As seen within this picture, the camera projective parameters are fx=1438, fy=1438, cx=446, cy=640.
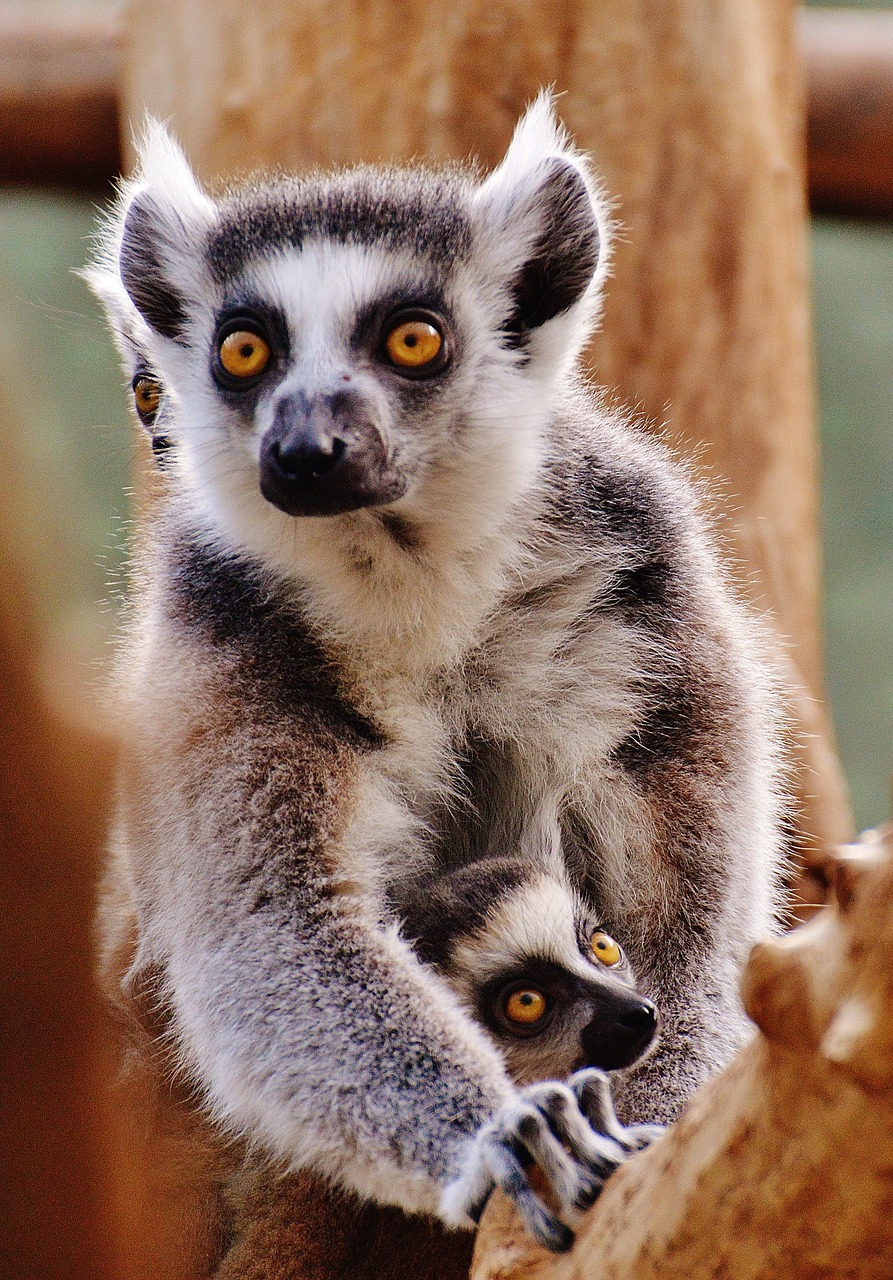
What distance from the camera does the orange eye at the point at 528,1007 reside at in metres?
2.11

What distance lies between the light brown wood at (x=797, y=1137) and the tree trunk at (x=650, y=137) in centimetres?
215

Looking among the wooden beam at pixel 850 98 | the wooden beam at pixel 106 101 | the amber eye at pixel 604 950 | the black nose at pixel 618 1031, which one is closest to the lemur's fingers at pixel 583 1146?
the black nose at pixel 618 1031

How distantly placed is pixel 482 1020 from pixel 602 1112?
490mm

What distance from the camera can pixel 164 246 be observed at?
99.1 inches

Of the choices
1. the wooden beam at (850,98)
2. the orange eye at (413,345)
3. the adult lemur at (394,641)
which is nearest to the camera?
the adult lemur at (394,641)

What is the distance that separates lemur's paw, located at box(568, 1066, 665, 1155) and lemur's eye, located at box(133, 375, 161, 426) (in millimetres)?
1628

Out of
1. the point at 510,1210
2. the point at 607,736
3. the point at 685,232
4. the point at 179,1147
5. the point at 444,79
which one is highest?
the point at 444,79

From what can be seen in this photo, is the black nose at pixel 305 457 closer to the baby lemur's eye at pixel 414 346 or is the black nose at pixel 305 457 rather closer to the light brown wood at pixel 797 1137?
the baby lemur's eye at pixel 414 346

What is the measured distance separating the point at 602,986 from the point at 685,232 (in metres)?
2.11

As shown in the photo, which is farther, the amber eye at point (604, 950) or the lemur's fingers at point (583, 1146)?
the amber eye at point (604, 950)

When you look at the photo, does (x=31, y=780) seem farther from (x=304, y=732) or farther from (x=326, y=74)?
(x=326, y=74)

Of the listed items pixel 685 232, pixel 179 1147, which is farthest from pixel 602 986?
pixel 685 232

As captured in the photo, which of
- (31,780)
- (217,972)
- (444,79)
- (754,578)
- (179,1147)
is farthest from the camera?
(754,578)

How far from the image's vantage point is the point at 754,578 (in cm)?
364
